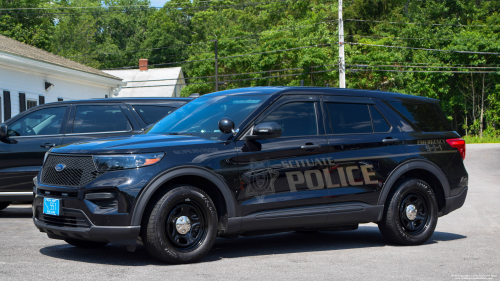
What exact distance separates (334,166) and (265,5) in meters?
71.1

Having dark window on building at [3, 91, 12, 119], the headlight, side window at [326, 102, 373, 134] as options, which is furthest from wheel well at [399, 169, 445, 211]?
dark window on building at [3, 91, 12, 119]

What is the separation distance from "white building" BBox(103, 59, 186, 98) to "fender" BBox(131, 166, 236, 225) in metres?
53.2

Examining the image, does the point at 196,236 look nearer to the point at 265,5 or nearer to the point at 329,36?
the point at 329,36

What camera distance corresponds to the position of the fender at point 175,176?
5598mm

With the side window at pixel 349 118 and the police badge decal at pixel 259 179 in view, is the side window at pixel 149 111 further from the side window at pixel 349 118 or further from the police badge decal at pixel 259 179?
the police badge decal at pixel 259 179

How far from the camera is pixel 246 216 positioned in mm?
6172

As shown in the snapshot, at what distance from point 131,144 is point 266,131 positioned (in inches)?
55.1

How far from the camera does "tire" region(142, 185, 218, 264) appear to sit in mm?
5684

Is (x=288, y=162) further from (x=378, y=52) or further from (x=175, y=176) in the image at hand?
(x=378, y=52)

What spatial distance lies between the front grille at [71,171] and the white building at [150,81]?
2083 inches

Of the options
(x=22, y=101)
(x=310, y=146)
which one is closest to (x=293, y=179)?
(x=310, y=146)

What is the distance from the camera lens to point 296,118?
678 centimetres

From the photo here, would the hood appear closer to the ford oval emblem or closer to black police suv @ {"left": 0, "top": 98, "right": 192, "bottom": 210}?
the ford oval emblem

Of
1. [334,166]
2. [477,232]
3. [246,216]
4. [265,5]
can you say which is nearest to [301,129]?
[334,166]
